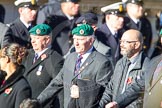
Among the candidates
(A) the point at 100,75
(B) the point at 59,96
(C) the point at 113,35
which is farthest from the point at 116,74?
(C) the point at 113,35

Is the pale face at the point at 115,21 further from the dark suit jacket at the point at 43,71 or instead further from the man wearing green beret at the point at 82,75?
the man wearing green beret at the point at 82,75

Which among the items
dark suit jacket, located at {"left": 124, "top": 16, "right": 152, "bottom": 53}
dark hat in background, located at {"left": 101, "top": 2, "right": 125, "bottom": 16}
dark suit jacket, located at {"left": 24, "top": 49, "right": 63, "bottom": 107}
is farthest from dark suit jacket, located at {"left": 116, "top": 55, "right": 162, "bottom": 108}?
dark suit jacket, located at {"left": 124, "top": 16, "right": 152, "bottom": 53}

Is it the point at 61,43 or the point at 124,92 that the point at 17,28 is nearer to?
the point at 61,43

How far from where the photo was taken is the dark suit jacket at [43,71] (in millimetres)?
11125

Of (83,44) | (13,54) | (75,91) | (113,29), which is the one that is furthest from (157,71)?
(113,29)

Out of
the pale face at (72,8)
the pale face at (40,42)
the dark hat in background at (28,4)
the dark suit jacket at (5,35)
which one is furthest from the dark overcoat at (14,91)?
the pale face at (72,8)

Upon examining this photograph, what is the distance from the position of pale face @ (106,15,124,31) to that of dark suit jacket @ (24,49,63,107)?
86.9 inches

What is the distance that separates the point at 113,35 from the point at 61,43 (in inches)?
33.0

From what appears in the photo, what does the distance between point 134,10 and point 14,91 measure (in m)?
4.83

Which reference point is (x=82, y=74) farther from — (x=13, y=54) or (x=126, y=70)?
(x=13, y=54)

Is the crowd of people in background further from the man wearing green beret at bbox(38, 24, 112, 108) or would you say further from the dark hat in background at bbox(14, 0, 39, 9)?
the dark hat in background at bbox(14, 0, 39, 9)

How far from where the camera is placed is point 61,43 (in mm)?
13383

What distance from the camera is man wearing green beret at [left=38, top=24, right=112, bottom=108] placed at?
10086 millimetres

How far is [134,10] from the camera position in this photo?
14156 mm
